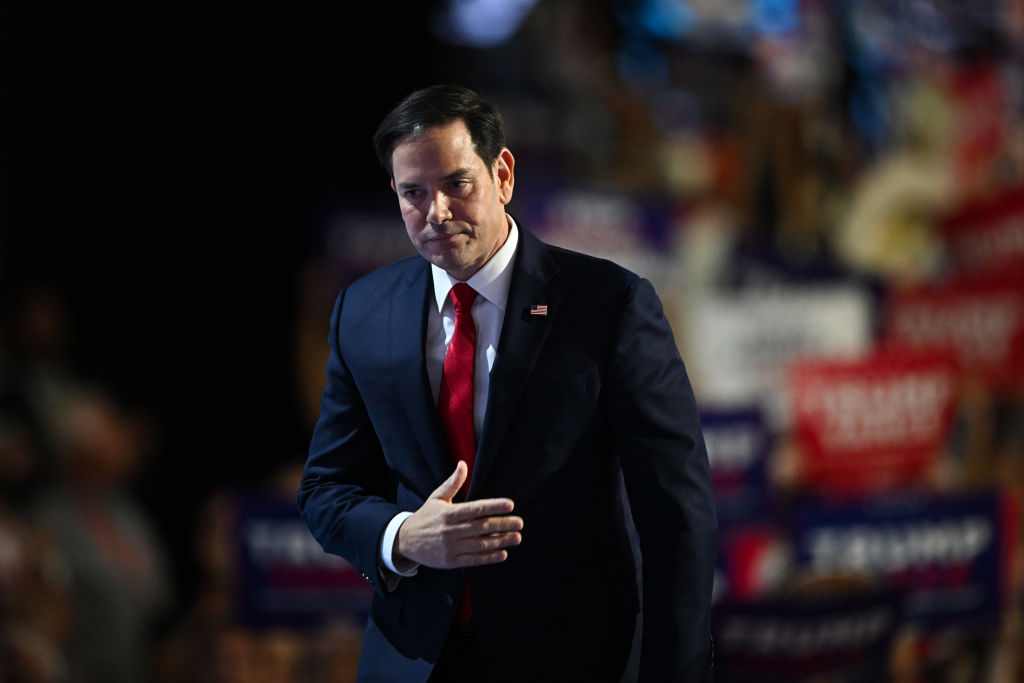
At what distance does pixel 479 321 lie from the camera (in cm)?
171

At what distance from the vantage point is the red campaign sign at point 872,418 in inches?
222

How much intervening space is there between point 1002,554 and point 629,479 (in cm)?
320

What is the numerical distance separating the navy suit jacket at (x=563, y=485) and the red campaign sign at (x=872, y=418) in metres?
4.07

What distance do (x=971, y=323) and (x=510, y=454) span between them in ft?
Result: 18.4

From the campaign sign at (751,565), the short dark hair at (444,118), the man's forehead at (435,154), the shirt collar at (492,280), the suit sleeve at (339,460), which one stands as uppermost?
the short dark hair at (444,118)

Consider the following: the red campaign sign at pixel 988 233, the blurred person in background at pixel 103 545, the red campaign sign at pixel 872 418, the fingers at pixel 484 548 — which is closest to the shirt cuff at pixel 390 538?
the fingers at pixel 484 548

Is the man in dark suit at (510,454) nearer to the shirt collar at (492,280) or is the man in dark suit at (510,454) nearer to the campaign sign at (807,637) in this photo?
the shirt collar at (492,280)

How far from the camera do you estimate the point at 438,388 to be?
1699mm

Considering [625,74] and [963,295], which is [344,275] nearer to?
[963,295]

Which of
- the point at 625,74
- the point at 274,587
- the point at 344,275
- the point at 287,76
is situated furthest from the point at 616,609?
the point at 625,74

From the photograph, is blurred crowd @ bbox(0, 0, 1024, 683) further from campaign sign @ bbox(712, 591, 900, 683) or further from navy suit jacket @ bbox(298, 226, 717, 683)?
navy suit jacket @ bbox(298, 226, 717, 683)

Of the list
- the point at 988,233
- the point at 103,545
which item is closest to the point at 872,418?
the point at 988,233

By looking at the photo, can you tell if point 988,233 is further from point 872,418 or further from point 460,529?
point 460,529

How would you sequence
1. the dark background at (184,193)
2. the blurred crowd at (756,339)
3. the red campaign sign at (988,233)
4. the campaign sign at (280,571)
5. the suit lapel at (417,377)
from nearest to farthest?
the suit lapel at (417,377) < the campaign sign at (280,571) < the blurred crowd at (756,339) < the dark background at (184,193) < the red campaign sign at (988,233)
